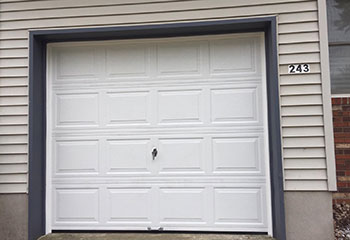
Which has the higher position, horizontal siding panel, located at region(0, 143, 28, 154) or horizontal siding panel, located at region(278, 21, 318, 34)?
horizontal siding panel, located at region(278, 21, 318, 34)

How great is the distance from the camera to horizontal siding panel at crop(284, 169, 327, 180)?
3287 mm

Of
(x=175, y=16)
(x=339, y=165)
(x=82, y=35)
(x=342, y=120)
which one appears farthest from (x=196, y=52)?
(x=339, y=165)

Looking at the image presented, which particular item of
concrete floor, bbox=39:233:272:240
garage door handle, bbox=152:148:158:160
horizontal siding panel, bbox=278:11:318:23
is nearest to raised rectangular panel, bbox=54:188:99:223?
concrete floor, bbox=39:233:272:240

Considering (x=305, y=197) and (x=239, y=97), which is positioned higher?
(x=239, y=97)

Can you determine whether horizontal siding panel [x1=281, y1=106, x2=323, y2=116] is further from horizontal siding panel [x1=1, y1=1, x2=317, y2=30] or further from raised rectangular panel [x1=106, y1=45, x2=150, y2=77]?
raised rectangular panel [x1=106, y1=45, x2=150, y2=77]

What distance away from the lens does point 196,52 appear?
3789 mm

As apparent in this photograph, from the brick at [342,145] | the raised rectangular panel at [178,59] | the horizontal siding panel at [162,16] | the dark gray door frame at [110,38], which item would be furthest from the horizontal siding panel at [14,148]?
the brick at [342,145]

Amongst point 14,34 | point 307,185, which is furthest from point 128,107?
point 307,185

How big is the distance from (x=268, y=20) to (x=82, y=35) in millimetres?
2175

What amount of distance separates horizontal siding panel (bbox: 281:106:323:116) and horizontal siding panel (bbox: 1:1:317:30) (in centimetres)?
108

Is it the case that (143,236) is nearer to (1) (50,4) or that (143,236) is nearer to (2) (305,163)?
(2) (305,163)

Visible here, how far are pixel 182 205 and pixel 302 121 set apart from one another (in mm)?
1674

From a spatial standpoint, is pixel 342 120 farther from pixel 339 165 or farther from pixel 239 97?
pixel 239 97

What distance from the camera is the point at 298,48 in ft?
→ 11.2
